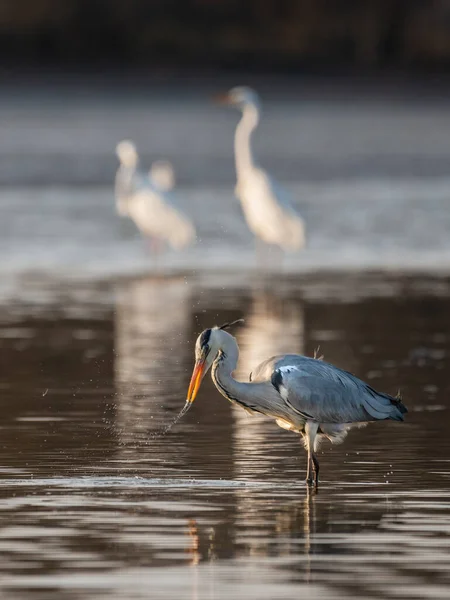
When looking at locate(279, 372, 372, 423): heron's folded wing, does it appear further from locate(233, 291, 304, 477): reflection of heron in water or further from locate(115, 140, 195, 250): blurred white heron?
locate(115, 140, 195, 250): blurred white heron

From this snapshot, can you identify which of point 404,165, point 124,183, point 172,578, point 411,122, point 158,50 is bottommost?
point 172,578

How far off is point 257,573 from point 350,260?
14532mm

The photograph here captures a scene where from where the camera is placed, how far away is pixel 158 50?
6303 cm

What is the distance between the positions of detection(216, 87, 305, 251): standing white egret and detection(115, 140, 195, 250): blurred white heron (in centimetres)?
83

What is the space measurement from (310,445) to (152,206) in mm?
15933

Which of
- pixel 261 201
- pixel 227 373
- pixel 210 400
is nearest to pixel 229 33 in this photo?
pixel 261 201

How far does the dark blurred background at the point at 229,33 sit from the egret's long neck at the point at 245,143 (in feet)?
108

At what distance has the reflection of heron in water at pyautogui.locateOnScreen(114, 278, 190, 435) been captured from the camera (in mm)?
12281

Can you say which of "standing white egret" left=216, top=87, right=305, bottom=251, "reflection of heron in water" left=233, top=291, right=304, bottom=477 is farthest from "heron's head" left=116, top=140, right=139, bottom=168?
"reflection of heron in water" left=233, top=291, right=304, bottom=477

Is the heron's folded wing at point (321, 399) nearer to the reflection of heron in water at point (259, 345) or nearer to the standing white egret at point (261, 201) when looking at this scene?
the reflection of heron in water at point (259, 345)

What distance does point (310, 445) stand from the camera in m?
9.80

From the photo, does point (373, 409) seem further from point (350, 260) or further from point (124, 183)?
point (124, 183)

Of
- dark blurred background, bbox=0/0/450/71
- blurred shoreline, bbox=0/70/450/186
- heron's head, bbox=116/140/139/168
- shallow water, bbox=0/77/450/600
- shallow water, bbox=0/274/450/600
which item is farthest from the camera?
dark blurred background, bbox=0/0/450/71

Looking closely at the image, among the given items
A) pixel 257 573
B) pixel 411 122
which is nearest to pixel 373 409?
pixel 257 573
